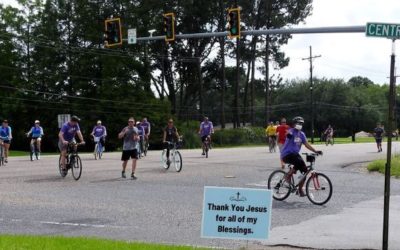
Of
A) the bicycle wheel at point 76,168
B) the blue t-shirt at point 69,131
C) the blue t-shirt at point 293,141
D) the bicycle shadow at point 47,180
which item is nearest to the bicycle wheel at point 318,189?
the blue t-shirt at point 293,141

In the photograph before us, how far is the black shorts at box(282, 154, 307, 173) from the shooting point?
1293 centimetres

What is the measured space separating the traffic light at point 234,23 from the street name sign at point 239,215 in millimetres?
15781

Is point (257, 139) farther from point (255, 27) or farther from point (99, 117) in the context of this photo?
→ point (99, 117)

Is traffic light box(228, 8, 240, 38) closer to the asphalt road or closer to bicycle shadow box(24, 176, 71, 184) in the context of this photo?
the asphalt road

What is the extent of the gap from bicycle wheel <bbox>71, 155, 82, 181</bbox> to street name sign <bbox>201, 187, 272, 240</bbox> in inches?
420

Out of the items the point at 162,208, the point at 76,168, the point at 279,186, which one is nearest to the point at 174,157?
the point at 76,168

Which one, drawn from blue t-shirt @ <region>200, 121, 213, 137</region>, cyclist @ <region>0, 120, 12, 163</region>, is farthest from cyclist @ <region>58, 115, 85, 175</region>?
blue t-shirt @ <region>200, 121, 213, 137</region>

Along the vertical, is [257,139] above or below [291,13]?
below

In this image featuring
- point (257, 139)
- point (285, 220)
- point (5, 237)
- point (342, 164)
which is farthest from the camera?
point (257, 139)

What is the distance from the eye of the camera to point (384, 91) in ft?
451

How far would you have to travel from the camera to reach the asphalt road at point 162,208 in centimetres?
891

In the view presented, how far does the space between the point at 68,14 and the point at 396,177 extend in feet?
180

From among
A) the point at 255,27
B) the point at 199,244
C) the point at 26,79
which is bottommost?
the point at 199,244

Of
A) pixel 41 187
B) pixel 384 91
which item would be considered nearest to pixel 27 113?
pixel 41 187
